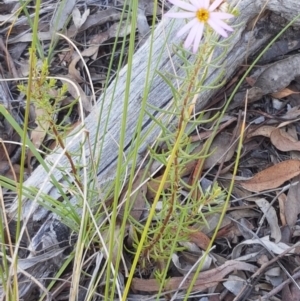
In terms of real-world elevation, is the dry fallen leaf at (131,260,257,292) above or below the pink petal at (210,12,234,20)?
below

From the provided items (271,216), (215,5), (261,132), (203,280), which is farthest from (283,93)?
(215,5)

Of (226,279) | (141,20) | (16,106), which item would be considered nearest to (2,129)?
(16,106)

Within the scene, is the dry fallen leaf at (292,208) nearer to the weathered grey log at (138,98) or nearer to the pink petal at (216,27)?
the weathered grey log at (138,98)

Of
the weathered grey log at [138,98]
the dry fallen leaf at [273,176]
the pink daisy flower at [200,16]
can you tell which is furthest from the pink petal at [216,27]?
the dry fallen leaf at [273,176]

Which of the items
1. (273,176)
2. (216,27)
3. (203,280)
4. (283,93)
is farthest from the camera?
(283,93)

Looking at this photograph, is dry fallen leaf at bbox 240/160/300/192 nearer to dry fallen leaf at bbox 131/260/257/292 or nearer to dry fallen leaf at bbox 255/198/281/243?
dry fallen leaf at bbox 255/198/281/243

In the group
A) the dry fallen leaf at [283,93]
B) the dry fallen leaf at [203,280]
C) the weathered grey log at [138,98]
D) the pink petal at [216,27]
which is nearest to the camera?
the pink petal at [216,27]

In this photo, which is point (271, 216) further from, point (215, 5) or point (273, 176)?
point (215, 5)

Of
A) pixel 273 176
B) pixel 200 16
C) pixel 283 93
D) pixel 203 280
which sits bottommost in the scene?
pixel 203 280

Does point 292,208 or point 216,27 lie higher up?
point 216,27

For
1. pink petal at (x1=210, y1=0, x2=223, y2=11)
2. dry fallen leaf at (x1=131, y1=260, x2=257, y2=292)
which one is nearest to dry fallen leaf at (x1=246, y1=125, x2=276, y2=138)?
dry fallen leaf at (x1=131, y1=260, x2=257, y2=292)
